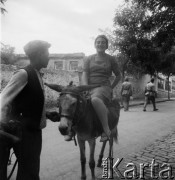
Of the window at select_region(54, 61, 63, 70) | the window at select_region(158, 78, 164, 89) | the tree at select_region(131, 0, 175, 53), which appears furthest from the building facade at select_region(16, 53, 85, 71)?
the tree at select_region(131, 0, 175, 53)

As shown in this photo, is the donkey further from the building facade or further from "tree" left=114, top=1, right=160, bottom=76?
the building facade

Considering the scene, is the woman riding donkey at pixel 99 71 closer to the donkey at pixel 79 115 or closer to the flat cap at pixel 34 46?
the donkey at pixel 79 115

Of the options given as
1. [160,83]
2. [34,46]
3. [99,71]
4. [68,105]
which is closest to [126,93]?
[99,71]

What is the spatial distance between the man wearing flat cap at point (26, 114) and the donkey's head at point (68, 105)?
1.63 feet

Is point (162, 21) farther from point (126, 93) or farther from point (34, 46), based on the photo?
point (126, 93)

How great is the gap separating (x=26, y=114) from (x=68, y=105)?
2.86 feet

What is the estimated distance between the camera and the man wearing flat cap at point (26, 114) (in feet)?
9.41

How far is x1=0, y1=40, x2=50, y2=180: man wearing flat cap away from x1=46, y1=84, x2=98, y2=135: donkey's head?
1.63 ft

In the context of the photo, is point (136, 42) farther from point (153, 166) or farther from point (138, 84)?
point (153, 166)

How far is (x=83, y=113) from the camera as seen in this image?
4234mm

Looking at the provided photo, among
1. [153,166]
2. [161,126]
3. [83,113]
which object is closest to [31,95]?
[83,113]

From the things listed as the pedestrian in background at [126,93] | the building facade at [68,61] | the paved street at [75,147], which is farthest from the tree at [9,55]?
the paved street at [75,147]

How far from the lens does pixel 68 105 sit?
3756mm

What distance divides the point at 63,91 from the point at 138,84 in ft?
100
